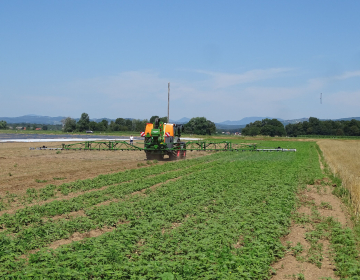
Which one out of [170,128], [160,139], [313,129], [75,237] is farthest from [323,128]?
[75,237]

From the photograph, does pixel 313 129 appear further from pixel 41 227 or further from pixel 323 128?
pixel 41 227

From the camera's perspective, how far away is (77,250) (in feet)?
21.9

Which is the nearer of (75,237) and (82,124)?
(75,237)

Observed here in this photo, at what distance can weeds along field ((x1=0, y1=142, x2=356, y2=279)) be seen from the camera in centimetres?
587

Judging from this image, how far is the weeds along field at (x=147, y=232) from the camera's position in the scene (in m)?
5.87

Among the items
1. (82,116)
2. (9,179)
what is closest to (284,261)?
(9,179)

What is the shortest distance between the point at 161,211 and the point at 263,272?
14.1 feet

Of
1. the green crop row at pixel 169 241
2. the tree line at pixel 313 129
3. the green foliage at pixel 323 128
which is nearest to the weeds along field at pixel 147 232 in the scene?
the green crop row at pixel 169 241

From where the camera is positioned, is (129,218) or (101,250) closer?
(101,250)

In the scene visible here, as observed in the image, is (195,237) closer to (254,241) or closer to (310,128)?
(254,241)

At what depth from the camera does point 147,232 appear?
25.5 ft

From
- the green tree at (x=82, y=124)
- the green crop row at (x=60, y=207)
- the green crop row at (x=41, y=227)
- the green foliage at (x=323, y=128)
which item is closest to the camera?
the green crop row at (x=41, y=227)

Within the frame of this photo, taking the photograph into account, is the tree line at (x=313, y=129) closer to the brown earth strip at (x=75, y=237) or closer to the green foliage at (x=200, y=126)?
the green foliage at (x=200, y=126)

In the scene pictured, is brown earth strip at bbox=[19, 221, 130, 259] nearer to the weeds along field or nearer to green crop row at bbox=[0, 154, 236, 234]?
Answer: the weeds along field
